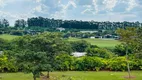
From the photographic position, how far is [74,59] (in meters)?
50.3

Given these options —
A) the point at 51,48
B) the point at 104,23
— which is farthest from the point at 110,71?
the point at 104,23

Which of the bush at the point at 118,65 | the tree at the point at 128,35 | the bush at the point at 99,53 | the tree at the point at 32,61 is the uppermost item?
the tree at the point at 128,35

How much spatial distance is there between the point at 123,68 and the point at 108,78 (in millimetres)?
9898

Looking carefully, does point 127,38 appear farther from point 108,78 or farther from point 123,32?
point 108,78

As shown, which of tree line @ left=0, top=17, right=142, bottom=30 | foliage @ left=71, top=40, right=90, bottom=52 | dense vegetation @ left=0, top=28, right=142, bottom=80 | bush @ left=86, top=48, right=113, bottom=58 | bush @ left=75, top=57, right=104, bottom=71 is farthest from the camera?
tree line @ left=0, top=17, right=142, bottom=30

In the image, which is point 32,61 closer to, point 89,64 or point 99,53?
point 89,64

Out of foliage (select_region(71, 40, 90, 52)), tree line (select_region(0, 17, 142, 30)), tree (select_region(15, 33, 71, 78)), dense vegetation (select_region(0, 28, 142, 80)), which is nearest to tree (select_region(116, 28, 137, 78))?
dense vegetation (select_region(0, 28, 142, 80))

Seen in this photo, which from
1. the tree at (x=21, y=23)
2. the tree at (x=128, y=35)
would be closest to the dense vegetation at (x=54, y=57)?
the tree at (x=128, y=35)

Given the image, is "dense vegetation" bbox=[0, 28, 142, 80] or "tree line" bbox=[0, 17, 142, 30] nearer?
"dense vegetation" bbox=[0, 28, 142, 80]

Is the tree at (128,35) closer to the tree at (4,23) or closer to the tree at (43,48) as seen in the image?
the tree at (43,48)

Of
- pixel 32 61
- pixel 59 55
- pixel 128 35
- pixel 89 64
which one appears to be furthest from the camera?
pixel 89 64

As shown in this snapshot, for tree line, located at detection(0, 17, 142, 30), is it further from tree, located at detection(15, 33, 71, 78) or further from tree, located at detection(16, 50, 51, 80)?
tree, located at detection(16, 50, 51, 80)

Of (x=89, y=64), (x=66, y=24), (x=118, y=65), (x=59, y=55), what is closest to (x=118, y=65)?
(x=118, y=65)

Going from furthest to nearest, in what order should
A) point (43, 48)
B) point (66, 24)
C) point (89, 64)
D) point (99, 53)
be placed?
point (66, 24) → point (99, 53) → point (89, 64) → point (43, 48)
